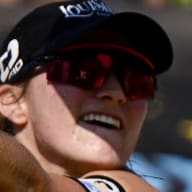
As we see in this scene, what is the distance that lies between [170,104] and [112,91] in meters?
1.87

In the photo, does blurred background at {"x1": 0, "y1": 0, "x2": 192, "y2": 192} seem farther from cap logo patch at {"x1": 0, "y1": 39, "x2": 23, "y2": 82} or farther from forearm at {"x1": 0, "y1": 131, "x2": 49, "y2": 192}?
forearm at {"x1": 0, "y1": 131, "x2": 49, "y2": 192}

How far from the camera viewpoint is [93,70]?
1.57 m

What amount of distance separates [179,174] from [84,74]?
2.68ft

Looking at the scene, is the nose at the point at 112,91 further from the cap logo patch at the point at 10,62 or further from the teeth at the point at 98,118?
the cap logo patch at the point at 10,62

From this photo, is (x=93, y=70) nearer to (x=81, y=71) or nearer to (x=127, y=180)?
(x=81, y=71)

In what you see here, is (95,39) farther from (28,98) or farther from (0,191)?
(0,191)

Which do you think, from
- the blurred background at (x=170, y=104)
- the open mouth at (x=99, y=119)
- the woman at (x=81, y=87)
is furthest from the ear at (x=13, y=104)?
the blurred background at (x=170, y=104)

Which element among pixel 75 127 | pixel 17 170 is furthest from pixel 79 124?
pixel 17 170

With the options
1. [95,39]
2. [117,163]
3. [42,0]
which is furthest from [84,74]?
[42,0]

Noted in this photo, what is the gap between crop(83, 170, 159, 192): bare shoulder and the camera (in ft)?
4.87

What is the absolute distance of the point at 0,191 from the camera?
1.04 m

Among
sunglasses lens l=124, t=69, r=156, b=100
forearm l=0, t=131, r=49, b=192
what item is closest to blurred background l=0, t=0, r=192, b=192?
sunglasses lens l=124, t=69, r=156, b=100

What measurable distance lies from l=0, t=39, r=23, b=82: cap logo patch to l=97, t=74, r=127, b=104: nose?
16 cm

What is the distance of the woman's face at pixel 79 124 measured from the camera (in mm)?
1536
